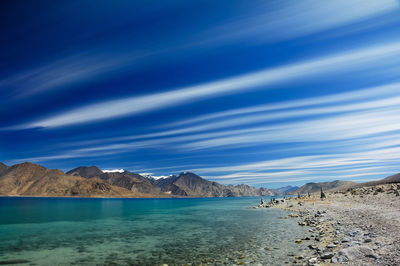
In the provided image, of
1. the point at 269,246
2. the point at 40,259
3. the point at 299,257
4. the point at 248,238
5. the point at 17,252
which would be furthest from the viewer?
the point at 248,238

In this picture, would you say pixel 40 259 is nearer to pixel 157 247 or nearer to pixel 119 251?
pixel 119 251

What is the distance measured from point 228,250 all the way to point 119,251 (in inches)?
443

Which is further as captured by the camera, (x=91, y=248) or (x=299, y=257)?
(x=91, y=248)

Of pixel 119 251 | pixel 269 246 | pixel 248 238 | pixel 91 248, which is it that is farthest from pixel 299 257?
pixel 91 248

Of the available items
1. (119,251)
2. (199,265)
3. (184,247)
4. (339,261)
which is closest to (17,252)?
(119,251)

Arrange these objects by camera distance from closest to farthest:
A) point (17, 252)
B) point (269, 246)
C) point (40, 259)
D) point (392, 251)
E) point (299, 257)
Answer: point (392, 251) → point (299, 257) → point (40, 259) → point (269, 246) → point (17, 252)

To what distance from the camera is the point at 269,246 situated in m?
22.7

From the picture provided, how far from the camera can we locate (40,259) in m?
21.1

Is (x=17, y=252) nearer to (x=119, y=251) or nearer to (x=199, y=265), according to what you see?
(x=119, y=251)

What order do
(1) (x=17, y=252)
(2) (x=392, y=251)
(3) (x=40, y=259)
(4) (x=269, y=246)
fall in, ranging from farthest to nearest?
(1) (x=17, y=252), (4) (x=269, y=246), (3) (x=40, y=259), (2) (x=392, y=251)

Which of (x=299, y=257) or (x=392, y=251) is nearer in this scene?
(x=392, y=251)

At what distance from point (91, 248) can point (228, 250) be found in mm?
15352

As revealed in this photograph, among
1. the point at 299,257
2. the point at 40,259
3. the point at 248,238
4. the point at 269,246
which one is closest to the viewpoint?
the point at 299,257

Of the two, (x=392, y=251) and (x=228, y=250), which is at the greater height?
(x=392, y=251)
